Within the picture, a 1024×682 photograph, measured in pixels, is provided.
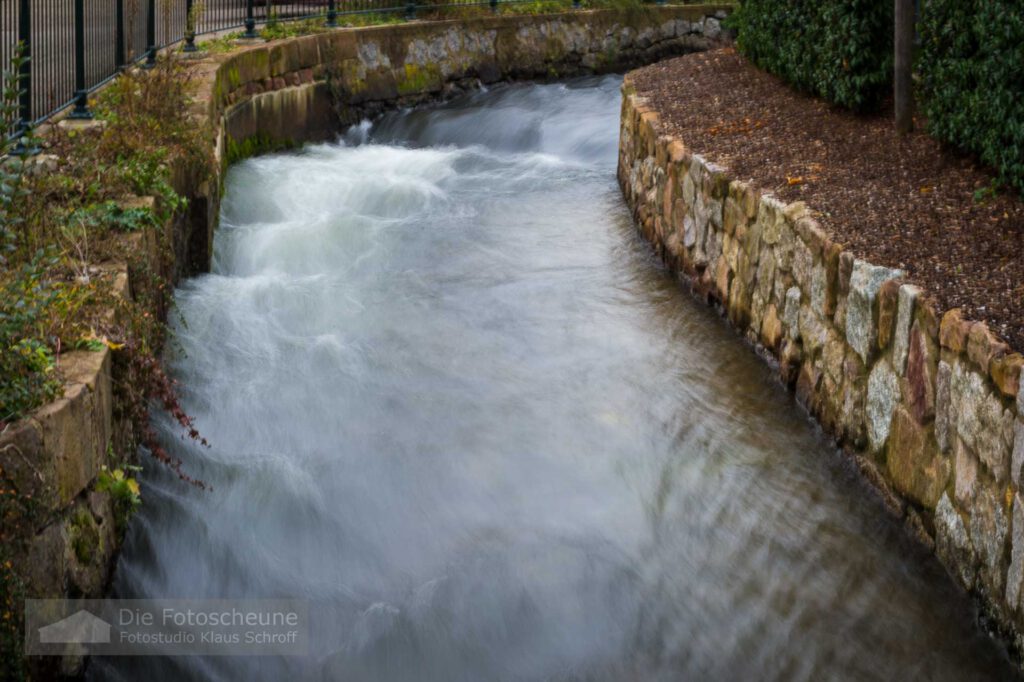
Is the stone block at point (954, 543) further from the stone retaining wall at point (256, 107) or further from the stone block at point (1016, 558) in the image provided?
the stone retaining wall at point (256, 107)

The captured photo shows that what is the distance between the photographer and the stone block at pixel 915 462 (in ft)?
18.9

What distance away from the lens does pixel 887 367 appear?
6277 millimetres

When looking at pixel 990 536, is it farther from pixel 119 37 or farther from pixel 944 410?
pixel 119 37

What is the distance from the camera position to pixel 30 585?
4395mm

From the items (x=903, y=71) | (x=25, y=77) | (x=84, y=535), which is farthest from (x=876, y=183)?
(x=25, y=77)

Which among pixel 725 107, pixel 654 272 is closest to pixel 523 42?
pixel 725 107

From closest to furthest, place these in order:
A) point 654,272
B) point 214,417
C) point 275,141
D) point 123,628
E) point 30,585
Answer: point 30,585 < point 123,628 < point 214,417 < point 654,272 < point 275,141

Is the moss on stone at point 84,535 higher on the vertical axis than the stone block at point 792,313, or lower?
lower

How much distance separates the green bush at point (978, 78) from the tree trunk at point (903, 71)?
0.22 m

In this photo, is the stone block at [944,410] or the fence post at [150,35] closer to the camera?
the stone block at [944,410]

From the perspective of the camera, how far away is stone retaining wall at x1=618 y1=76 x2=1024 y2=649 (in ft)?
16.9

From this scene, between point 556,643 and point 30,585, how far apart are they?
87.2 inches

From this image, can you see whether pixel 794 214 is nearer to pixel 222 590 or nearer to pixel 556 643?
pixel 556 643

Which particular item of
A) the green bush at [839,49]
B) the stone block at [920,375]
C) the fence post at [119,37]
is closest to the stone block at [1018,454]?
the stone block at [920,375]
